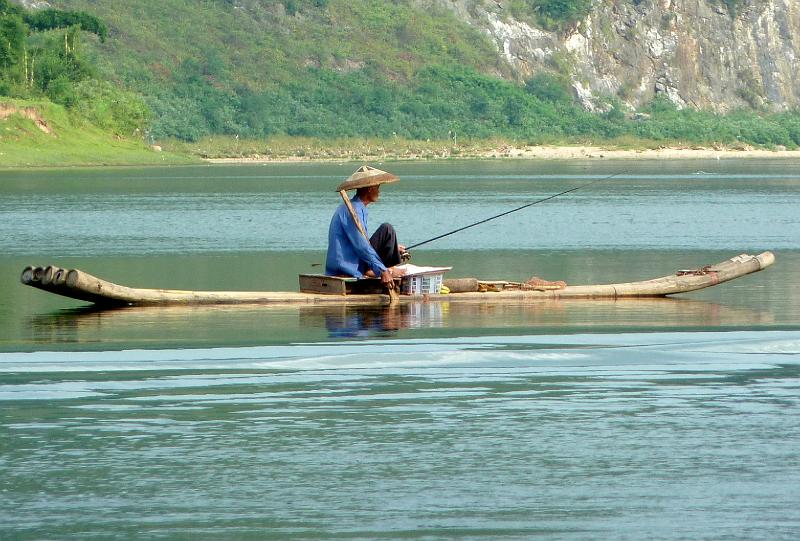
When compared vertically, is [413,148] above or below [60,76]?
below

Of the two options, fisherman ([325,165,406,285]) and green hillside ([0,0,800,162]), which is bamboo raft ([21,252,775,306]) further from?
green hillside ([0,0,800,162])

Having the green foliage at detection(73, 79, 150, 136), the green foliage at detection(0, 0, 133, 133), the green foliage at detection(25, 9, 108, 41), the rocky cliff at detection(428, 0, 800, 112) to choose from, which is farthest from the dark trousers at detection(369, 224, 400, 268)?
the rocky cliff at detection(428, 0, 800, 112)

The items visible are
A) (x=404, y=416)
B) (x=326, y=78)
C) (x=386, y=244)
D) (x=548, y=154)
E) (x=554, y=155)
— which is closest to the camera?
(x=404, y=416)

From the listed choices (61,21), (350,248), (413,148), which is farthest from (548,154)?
(350,248)

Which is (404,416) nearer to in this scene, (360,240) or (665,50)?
(360,240)

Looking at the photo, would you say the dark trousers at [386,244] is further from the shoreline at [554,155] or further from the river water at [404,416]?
the shoreline at [554,155]

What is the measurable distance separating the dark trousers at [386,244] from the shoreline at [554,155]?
239ft

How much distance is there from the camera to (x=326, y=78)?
10119cm

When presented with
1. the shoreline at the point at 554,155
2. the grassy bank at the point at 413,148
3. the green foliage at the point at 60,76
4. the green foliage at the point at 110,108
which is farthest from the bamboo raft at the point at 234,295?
the grassy bank at the point at 413,148

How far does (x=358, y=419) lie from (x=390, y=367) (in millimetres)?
2268

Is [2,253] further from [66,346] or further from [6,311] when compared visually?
[66,346]

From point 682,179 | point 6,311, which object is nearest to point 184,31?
point 682,179

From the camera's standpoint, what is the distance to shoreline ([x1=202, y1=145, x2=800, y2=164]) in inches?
3642

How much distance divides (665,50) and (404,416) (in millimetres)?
110071
